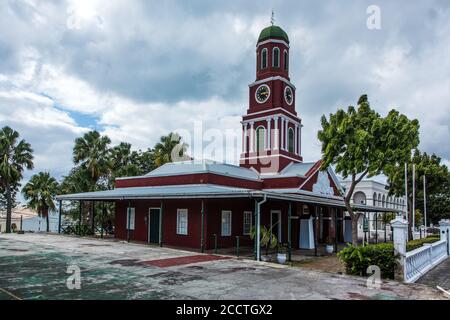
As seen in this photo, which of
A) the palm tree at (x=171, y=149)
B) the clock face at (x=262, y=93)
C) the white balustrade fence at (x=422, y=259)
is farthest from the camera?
the palm tree at (x=171, y=149)

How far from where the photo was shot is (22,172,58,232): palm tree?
30.9 metres

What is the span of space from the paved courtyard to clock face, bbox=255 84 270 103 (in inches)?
669

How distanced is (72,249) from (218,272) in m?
8.49

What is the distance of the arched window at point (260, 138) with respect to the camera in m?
28.8

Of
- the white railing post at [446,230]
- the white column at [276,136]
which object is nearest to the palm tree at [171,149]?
the white column at [276,136]

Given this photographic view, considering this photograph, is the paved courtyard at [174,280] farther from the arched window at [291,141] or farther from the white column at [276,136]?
the arched window at [291,141]

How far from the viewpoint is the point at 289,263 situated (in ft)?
48.9

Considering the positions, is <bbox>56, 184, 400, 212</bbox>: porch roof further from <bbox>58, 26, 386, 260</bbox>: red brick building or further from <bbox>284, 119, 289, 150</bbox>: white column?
<bbox>284, 119, 289, 150</bbox>: white column

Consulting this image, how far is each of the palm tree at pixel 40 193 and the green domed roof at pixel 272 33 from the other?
69.5ft

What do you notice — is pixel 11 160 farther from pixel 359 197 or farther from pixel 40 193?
pixel 359 197

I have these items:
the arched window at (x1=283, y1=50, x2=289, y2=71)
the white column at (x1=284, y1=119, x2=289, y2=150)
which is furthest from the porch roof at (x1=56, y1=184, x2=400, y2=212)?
the arched window at (x1=283, y1=50, x2=289, y2=71)

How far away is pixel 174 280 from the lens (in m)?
10.3

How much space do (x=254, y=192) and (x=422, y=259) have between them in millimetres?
6783
